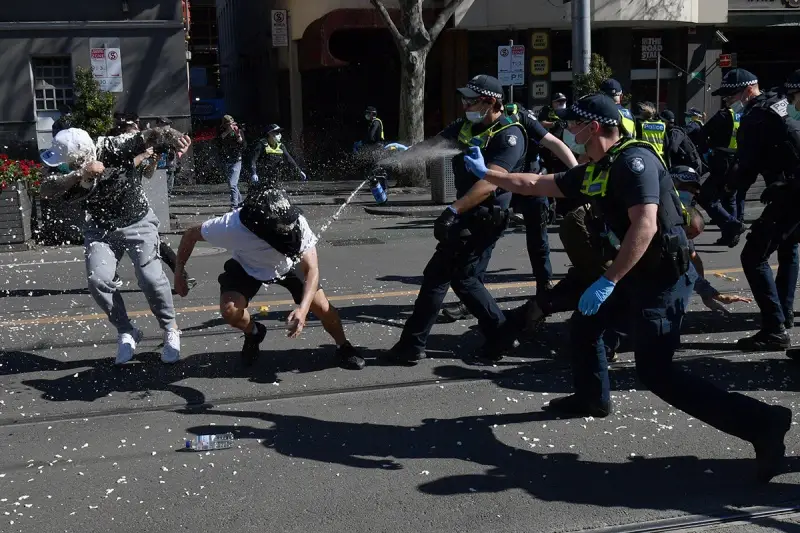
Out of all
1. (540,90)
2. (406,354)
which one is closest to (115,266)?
(406,354)

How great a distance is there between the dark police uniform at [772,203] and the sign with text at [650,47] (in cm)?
1758

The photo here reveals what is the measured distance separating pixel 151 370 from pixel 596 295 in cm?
319

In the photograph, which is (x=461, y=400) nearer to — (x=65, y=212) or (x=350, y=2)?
(x=65, y=212)

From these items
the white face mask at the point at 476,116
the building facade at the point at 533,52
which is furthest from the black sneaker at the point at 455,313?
the building facade at the point at 533,52

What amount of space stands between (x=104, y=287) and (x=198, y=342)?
991 millimetres

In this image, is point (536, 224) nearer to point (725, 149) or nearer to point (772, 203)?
point (772, 203)

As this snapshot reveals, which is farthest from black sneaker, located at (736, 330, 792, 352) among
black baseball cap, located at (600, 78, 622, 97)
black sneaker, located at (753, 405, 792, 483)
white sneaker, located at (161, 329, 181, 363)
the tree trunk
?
the tree trunk

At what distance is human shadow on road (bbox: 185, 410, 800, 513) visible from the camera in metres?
4.32

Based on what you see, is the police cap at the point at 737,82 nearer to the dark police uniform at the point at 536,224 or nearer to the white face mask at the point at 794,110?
the white face mask at the point at 794,110

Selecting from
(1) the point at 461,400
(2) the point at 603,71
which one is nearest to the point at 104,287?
(1) the point at 461,400

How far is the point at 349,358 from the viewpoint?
20.9ft

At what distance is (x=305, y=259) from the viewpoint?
5684 millimetres

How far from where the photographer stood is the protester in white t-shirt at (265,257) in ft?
18.4

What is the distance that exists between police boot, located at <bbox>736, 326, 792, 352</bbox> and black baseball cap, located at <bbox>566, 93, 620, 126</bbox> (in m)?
2.58
